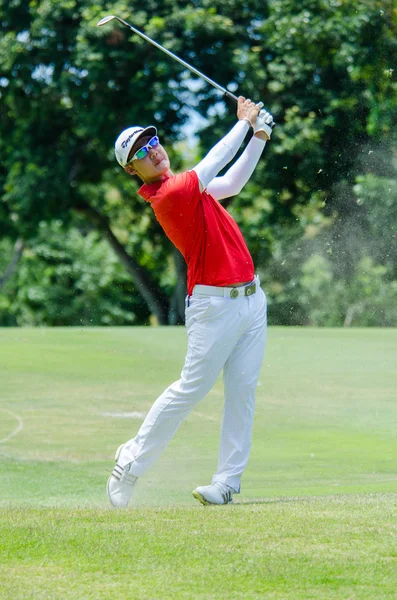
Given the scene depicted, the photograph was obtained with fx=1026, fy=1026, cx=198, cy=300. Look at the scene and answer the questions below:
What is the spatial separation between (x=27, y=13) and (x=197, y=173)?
24.3 metres

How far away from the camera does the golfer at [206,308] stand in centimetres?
536

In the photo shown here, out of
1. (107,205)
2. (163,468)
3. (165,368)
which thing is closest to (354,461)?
(163,468)

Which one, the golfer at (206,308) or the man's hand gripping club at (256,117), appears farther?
the man's hand gripping club at (256,117)

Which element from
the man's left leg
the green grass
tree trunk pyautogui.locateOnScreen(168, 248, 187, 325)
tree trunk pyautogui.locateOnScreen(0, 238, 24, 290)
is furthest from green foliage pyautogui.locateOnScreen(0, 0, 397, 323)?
the man's left leg

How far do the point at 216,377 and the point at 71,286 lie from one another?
4145cm

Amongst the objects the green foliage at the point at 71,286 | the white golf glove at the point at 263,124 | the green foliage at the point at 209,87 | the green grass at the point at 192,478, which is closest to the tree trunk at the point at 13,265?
the green foliage at the point at 71,286

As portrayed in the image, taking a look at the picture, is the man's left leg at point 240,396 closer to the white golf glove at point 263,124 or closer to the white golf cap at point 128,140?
the white golf glove at point 263,124

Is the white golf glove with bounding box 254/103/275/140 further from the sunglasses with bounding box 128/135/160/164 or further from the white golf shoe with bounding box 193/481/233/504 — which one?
the white golf shoe with bounding box 193/481/233/504

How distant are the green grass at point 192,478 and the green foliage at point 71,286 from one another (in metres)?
28.5

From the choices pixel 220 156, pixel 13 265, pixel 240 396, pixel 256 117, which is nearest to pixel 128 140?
pixel 220 156

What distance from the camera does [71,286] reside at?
46.5m

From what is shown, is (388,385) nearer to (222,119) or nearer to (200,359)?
(200,359)

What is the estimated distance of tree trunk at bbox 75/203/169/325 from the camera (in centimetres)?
3262

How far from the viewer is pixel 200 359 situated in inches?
214
